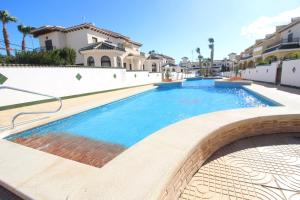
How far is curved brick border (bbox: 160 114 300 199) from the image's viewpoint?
2.16 meters

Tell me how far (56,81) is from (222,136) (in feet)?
34.1

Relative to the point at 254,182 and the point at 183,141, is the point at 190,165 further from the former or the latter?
the point at 254,182

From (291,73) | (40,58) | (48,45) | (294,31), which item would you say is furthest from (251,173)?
(294,31)

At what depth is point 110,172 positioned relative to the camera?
214cm

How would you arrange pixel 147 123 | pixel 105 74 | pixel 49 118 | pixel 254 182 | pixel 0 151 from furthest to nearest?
pixel 105 74 < pixel 147 123 < pixel 49 118 < pixel 0 151 < pixel 254 182

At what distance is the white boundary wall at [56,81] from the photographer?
8.09 meters

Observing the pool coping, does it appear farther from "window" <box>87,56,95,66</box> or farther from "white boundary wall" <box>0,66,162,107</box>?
"window" <box>87,56,95,66</box>

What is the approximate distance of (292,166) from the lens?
8.75ft

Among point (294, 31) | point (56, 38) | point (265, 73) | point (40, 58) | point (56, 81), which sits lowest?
point (56, 81)

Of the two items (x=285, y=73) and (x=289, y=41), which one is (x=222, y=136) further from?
(x=289, y=41)

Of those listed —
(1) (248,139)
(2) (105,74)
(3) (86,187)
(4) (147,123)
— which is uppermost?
(2) (105,74)

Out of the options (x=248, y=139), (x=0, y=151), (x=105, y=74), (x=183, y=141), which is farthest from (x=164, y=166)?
(x=105, y=74)

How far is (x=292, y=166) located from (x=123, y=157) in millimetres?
2875

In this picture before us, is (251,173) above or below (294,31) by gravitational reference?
below
